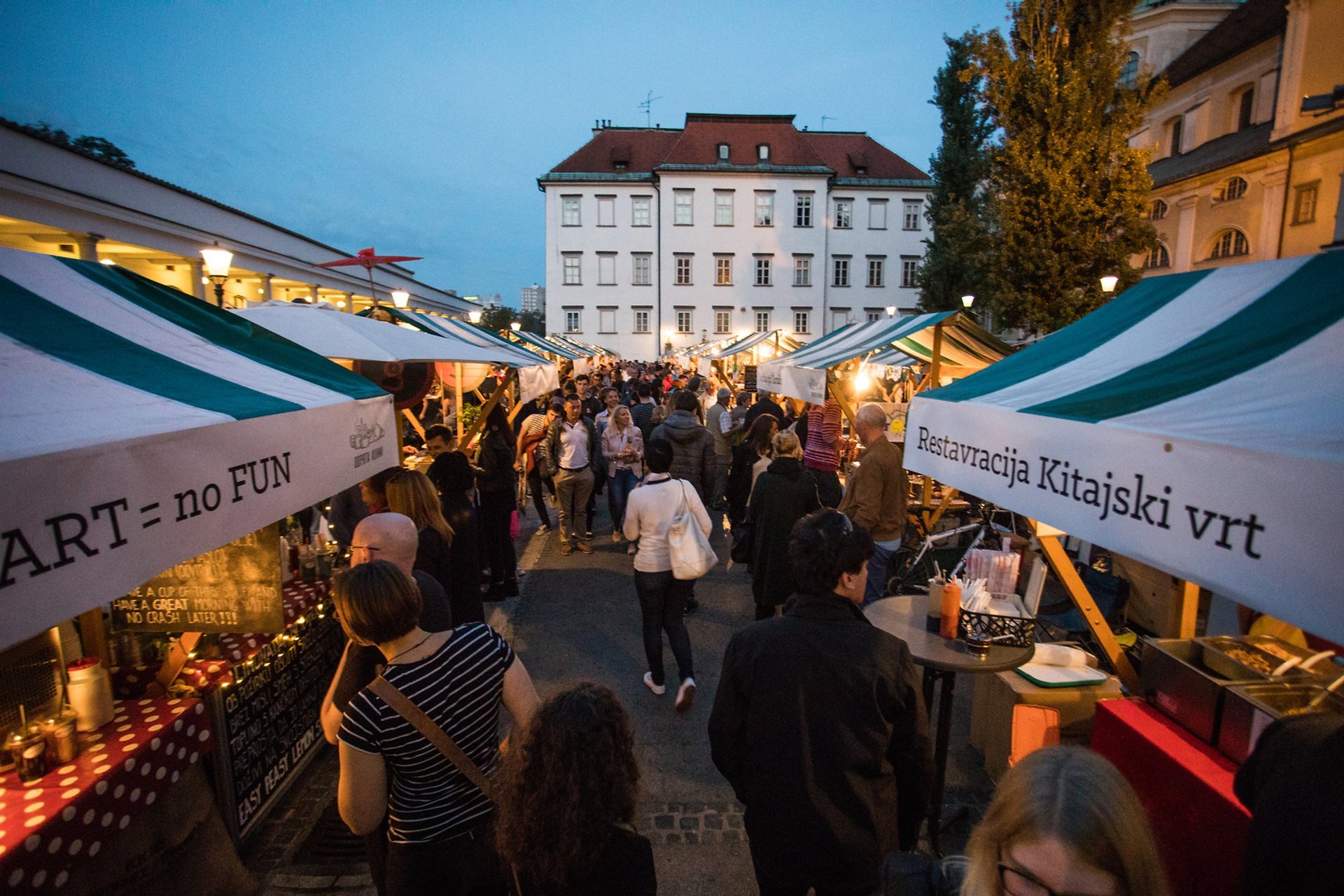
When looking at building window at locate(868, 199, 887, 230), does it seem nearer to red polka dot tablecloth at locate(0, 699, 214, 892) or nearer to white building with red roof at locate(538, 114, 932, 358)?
white building with red roof at locate(538, 114, 932, 358)

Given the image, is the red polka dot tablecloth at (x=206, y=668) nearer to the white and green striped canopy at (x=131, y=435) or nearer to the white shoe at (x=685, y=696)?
the white and green striped canopy at (x=131, y=435)

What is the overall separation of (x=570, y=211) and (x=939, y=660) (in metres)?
39.0

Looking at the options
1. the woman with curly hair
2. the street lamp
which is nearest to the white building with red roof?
the street lamp

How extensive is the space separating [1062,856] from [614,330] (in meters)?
38.9

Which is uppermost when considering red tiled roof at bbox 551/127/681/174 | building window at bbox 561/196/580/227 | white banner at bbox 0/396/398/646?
red tiled roof at bbox 551/127/681/174

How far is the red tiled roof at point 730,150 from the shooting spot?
1501 inches

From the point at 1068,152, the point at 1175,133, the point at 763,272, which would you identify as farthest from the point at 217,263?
the point at 763,272

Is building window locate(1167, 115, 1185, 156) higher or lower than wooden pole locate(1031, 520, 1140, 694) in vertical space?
higher

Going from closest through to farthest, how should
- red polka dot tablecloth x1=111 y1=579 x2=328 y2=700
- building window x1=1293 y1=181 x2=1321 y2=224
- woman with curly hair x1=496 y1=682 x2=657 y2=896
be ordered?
woman with curly hair x1=496 y1=682 x2=657 y2=896 < red polka dot tablecloth x1=111 y1=579 x2=328 y2=700 < building window x1=1293 y1=181 x2=1321 y2=224

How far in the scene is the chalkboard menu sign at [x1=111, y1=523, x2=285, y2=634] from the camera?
3061 millimetres

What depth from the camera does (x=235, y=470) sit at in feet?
5.97

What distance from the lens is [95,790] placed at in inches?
89.4

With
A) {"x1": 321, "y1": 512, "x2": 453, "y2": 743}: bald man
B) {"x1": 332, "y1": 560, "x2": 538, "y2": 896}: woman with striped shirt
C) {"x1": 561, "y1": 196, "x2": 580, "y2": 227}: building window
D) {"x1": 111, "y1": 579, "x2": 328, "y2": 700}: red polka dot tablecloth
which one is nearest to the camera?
{"x1": 332, "y1": 560, "x2": 538, "y2": 896}: woman with striped shirt

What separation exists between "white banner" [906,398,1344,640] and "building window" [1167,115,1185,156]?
106ft
